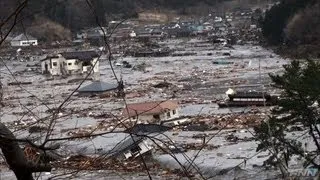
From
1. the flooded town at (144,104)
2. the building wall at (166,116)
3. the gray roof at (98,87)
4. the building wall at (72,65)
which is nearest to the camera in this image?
the flooded town at (144,104)

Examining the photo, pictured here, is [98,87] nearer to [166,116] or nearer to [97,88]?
[97,88]

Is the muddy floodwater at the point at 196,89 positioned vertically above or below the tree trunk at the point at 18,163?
below

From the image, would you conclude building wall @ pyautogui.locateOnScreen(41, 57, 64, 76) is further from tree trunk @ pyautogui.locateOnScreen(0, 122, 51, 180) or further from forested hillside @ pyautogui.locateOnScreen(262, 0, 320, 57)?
tree trunk @ pyautogui.locateOnScreen(0, 122, 51, 180)

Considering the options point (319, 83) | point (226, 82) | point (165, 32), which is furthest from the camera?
point (165, 32)

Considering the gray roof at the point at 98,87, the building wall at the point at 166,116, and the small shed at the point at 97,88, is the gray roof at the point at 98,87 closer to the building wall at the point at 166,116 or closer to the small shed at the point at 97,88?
the small shed at the point at 97,88

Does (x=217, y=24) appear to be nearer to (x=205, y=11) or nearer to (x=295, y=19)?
(x=205, y=11)

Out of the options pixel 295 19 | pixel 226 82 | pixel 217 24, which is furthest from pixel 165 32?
pixel 226 82

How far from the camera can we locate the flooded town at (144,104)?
50.4 inches

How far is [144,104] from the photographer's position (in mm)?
11594

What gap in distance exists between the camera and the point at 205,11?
→ 82.6m

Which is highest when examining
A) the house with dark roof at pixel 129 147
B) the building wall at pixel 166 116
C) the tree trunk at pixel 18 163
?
the tree trunk at pixel 18 163

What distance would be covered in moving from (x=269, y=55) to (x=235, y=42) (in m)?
16.6

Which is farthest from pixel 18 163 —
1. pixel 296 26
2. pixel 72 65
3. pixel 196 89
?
pixel 296 26

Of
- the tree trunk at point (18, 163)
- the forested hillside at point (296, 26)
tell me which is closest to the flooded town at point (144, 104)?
the tree trunk at point (18, 163)
